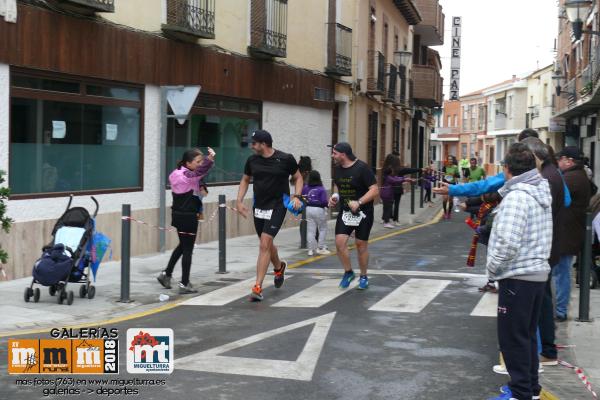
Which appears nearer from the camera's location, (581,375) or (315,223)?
(581,375)

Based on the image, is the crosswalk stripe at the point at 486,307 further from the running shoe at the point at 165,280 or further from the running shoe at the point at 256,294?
the running shoe at the point at 165,280

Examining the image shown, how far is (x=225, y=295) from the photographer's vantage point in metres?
9.73

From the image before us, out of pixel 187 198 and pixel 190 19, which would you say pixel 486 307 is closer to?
pixel 187 198

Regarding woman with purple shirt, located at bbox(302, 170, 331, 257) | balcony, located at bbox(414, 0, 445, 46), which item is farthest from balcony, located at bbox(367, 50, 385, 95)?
woman with purple shirt, located at bbox(302, 170, 331, 257)

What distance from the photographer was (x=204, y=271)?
38.6ft

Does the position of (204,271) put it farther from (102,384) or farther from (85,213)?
(102,384)

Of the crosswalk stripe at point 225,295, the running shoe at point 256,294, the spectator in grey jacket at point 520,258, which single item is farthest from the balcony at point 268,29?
the spectator in grey jacket at point 520,258

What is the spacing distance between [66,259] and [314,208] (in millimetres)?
5647

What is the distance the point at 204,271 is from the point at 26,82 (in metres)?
3.53

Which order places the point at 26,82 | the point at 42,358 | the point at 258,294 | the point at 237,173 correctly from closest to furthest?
the point at 42,358
the point at 258,294
the point at 26,82
the point at 237,173

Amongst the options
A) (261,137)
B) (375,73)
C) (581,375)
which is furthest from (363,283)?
(375,73)

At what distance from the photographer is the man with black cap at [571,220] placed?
825cm

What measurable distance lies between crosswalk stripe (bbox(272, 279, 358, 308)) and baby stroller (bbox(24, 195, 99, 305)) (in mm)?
2168

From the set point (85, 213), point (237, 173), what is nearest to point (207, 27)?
point (237, 173)
